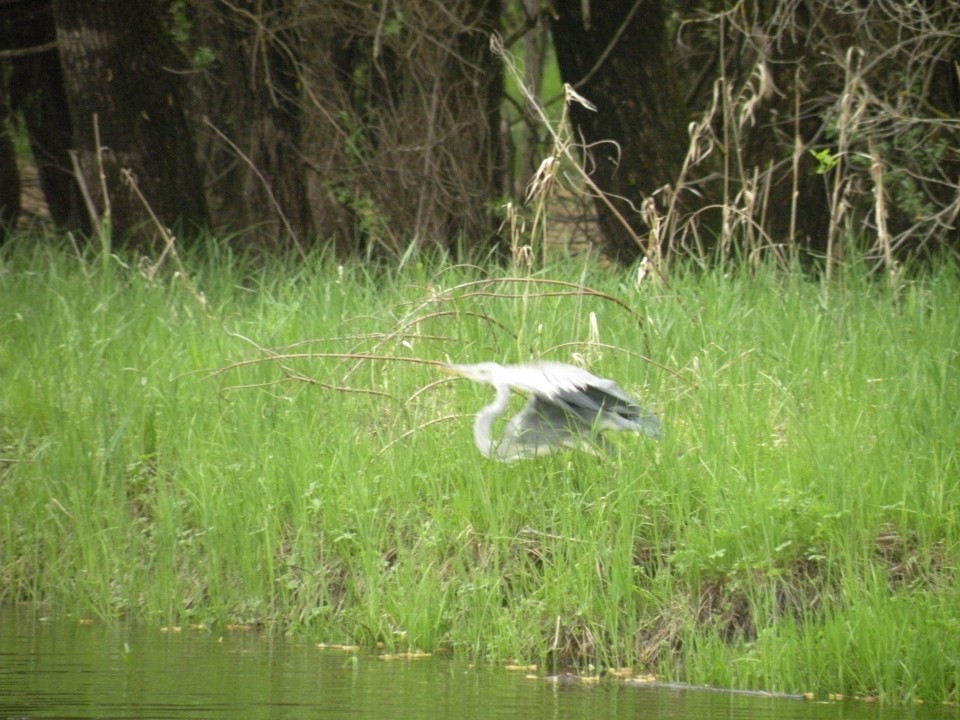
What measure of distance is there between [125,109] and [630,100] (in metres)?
3.30

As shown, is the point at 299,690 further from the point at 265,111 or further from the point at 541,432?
the point at 265,111

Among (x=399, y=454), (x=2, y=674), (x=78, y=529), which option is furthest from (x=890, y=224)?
(x=2, y=674)

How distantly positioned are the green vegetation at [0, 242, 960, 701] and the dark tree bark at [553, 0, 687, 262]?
268 cm

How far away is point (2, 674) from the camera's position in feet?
13.5

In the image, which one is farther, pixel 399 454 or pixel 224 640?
pixel 399 454

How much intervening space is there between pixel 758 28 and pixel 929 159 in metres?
1.37

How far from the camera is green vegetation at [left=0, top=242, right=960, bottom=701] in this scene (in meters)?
4.36

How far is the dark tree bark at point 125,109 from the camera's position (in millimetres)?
9039

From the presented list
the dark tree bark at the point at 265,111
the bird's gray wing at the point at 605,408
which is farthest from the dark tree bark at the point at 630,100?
the bird's gray wing at the point at 605,408

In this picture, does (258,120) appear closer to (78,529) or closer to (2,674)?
(78,529)

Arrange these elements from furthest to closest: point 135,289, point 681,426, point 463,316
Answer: point 135,289
point 463,316
point 681,426

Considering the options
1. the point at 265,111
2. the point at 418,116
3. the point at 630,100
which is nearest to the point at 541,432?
the point at 418,116

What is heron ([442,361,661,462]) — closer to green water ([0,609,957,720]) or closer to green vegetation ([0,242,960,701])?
green vegetation ([0,242,960,701])

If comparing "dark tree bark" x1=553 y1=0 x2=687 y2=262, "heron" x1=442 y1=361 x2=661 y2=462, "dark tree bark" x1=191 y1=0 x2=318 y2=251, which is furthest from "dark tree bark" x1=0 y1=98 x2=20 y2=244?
"heron" x1=442 y1=361 x2=661 y2=462
